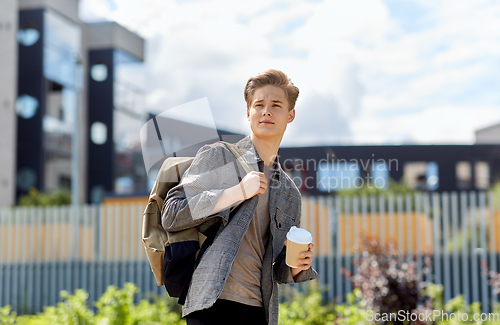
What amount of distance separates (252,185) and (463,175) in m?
20.9

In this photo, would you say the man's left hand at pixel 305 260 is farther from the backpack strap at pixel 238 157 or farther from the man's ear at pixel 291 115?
the man's ear at pixel 291 115

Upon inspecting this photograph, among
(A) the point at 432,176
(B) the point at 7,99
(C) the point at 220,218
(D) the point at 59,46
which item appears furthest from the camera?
(A) the point at 432,176

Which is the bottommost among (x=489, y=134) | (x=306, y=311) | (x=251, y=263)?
(x=306, y=311)

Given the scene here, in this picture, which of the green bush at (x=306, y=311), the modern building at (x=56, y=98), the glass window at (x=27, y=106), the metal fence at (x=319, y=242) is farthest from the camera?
the glass window at (x=27, y=106)

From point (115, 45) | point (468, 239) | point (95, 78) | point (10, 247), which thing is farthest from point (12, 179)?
point (468, 239)

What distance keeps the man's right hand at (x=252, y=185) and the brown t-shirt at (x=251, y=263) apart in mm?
202

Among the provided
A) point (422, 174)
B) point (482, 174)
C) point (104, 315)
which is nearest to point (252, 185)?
point (104, 315)

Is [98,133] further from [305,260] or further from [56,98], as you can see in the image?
[305,260]

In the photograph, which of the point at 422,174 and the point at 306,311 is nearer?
the point at 306,311

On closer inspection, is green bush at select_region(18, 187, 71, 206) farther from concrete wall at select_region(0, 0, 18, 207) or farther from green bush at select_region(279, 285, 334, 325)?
green bush at select_region(279, 285, 334, 325)

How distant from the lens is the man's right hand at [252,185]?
1635mm

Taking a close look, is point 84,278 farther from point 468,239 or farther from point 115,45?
point 115,45

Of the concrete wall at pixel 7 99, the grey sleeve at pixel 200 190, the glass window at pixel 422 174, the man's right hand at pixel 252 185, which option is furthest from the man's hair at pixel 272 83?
the glass window at pixel 422 174

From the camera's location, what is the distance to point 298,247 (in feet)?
5.63
